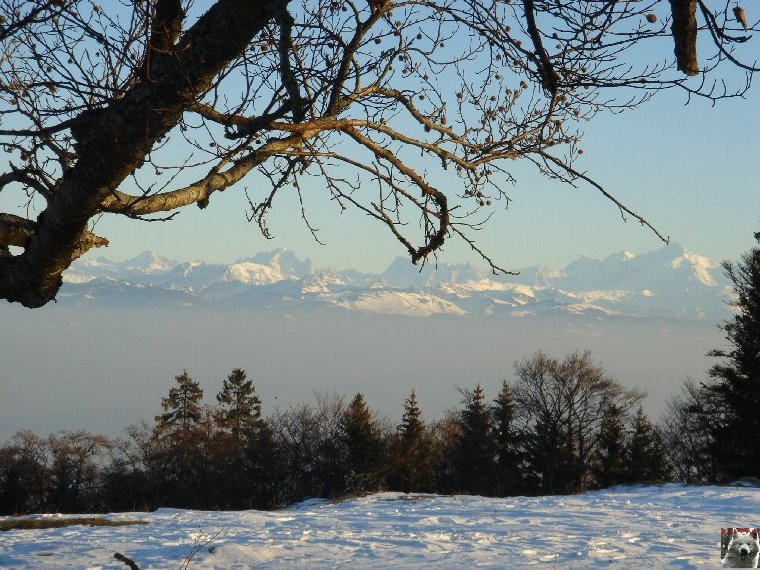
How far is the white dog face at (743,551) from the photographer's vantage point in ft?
24.6

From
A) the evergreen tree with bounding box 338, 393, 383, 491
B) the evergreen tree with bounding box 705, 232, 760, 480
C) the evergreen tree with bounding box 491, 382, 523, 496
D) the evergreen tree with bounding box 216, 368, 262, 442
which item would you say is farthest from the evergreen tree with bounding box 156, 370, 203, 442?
the evergreen tree with bounding box 705, 232, 760, 480

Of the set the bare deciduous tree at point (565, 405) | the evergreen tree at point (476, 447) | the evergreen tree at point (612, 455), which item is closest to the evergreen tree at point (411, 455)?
the evergreen tree at point (476, 447)

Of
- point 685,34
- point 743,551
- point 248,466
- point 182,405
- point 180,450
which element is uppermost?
point 182,405

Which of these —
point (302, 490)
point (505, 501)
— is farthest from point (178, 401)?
point (505, 501)

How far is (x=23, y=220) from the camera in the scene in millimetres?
5316

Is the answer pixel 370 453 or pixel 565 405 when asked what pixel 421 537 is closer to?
pixel 370 453

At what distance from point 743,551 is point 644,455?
33.7m

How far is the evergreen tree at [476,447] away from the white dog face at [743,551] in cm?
3808

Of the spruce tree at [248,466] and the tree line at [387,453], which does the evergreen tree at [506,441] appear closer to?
the tree line at [387,453]

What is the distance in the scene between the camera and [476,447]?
4656 centimetres

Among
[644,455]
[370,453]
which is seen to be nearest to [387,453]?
[370,453]

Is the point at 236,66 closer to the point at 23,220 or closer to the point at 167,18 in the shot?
the point at 167,18

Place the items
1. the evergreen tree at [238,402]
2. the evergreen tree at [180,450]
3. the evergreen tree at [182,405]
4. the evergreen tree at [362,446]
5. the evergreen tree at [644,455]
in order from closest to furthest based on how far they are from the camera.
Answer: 1. the evergreen tree at [644,455]
2. the evergreen tree at [362,446]
3. the evergreen tree at [180,450]
4. the evergreen tree at [238,402]
5. the evergreen tree at [182,405]

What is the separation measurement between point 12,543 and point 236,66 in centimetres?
887
